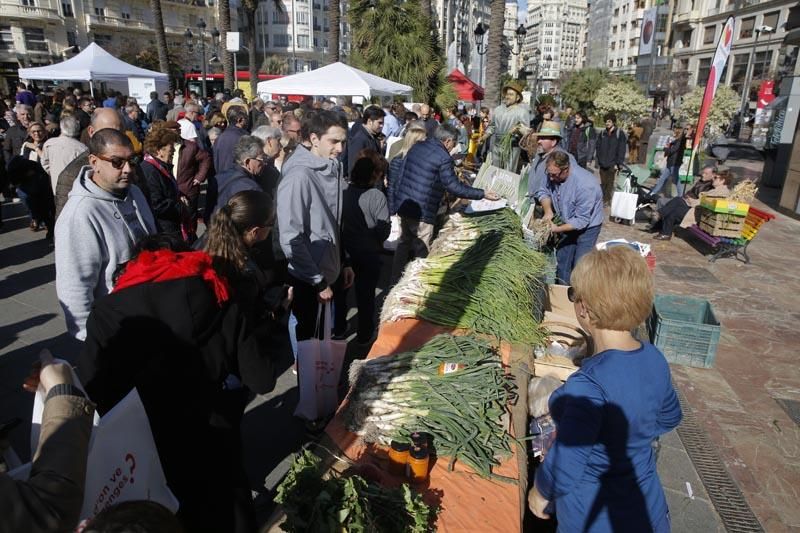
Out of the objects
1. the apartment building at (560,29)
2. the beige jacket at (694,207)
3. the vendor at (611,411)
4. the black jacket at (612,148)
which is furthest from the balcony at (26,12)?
the apartment building at (560,29)

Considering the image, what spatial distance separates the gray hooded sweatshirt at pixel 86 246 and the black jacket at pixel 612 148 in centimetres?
1041

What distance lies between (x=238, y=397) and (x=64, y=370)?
0.95 meters

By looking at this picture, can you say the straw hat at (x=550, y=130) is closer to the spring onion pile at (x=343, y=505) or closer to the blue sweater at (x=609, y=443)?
the blue sweater at (x=609, y=443)

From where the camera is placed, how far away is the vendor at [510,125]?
895 centimetres

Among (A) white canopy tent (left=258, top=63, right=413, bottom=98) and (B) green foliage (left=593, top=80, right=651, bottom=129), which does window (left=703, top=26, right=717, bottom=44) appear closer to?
(B) green foliage (left=593, top=80, right=651, bottom=129)

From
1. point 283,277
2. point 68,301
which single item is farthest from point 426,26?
point 68,301

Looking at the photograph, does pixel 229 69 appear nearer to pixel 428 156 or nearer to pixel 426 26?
pixel 426 26

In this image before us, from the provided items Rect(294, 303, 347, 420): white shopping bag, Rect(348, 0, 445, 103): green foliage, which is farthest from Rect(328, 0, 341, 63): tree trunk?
Rect(294, 303, 347, 420): white shopping bag

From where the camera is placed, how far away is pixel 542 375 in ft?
11.9

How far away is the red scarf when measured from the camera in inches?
78.0

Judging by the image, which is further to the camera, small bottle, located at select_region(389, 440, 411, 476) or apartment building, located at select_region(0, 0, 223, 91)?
apartment building, located at select_region(0, 0, 223, 91)

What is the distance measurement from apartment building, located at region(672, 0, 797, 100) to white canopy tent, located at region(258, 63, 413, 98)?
3670 cm

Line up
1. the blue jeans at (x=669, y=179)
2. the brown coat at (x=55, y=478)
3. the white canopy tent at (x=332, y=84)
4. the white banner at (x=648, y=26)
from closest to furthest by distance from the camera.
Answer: the brown coat at (x=55, y=478)
the white canopy tent at (x=332, y=84)
the blue jeans at (x=669, y=179)
the white banner at (x=648, y=26)

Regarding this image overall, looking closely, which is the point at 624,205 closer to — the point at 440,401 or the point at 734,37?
the point at 440,401
